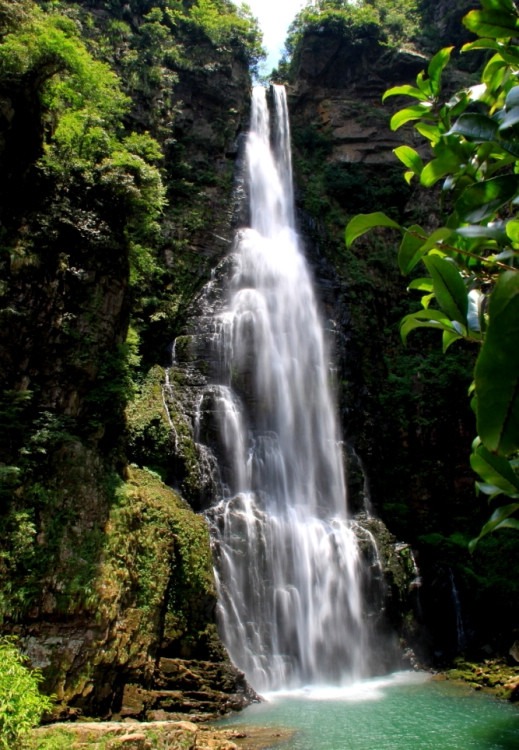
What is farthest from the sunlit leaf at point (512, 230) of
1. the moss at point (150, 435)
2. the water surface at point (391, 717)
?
the moss at point (150, 435)

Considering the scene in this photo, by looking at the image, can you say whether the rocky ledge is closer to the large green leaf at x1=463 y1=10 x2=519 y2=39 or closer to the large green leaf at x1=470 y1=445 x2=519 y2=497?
the large green leaf at x1=470 y1=445 x2=519 y2=497

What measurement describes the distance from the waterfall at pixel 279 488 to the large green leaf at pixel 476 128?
30.9 ft

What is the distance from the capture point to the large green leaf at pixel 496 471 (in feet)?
2.98

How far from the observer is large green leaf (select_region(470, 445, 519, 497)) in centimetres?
91

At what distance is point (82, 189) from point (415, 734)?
9.98 m

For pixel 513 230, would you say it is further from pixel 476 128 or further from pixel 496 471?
pixel 496 471

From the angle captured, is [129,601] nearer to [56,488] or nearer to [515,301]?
[56,488]

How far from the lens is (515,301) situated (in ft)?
2.05

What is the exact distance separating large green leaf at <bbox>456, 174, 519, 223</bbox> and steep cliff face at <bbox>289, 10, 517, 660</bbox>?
39.2ft

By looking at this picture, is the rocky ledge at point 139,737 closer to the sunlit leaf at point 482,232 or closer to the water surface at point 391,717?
the water surface at point 391,717

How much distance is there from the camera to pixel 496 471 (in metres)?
0.93

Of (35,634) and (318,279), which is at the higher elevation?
(318,279)

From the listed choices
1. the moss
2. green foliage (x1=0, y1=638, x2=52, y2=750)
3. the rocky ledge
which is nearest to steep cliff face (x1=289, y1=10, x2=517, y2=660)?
the moss

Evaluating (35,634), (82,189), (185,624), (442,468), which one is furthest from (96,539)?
(442,468)
